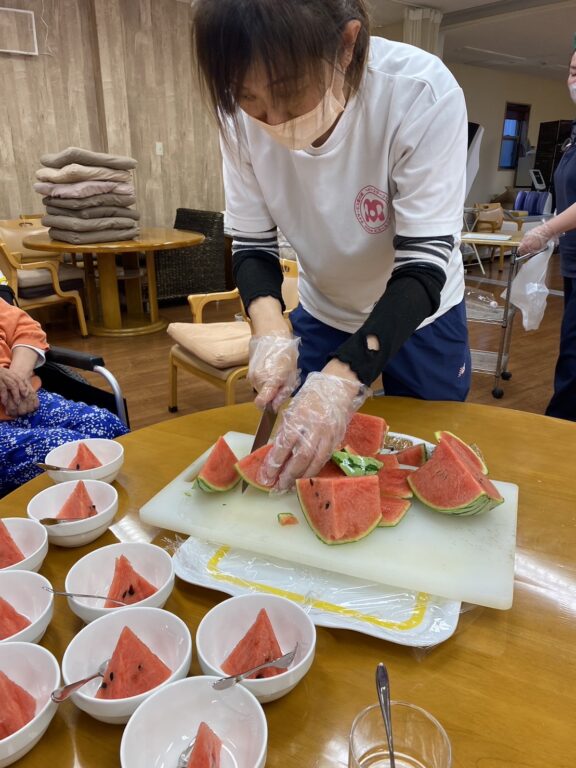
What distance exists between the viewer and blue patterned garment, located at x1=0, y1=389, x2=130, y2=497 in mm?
1649

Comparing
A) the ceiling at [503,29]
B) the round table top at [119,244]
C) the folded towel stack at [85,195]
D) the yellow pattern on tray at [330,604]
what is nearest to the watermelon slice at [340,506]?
the yellow pattern on tray at [330,604]

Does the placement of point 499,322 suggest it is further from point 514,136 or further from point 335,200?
point 514,136

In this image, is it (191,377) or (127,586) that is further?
(191,377)

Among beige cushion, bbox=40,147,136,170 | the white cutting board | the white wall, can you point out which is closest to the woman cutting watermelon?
the white cutting board

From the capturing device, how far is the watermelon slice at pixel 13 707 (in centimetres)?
67

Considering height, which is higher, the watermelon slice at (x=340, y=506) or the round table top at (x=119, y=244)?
the watermelon slice at (x=340, y=506)

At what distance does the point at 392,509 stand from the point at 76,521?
1.92 feet

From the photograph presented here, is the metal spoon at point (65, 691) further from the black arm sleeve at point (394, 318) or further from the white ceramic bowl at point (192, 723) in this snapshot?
the black arm sleeve at point (394, 318)

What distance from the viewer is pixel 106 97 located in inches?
231

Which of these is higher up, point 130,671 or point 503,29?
point 503,29

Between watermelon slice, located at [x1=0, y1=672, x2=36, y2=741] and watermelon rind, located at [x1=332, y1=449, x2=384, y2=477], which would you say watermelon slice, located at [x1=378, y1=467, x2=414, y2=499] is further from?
watermelon slice, located at [x1=0, y1=672, x2=36, y2=741]

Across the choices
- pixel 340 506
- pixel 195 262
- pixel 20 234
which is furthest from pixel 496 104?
pixel 340 506

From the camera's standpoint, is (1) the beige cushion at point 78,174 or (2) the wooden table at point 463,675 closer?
(2) the wooden table at point 463,675

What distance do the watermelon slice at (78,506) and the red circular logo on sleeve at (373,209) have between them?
0.93m
